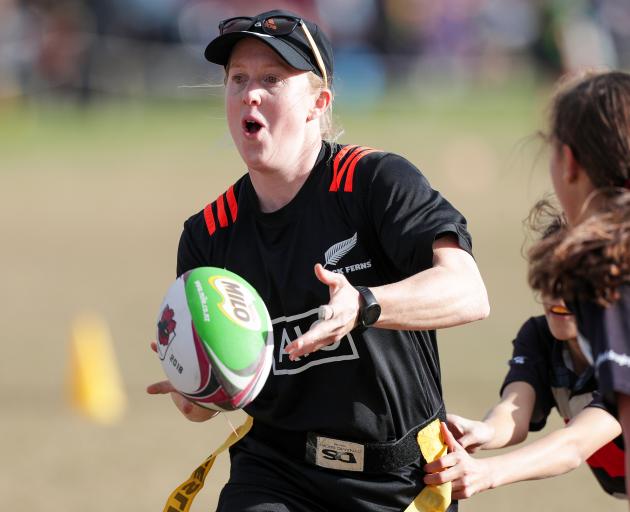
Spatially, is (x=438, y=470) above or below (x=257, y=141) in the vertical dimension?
below

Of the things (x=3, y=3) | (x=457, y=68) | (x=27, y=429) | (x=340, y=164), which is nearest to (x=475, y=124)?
(x=457, y=68)

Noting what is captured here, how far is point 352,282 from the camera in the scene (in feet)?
14.0

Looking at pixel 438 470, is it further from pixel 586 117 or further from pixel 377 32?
pixel 377 32

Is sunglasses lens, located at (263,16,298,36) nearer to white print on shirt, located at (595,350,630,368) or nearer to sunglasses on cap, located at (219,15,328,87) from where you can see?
sunglasses on cap, located at (219,15,328,87)

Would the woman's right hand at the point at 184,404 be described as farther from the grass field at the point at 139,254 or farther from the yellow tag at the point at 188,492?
the grass field at the point at 139,254

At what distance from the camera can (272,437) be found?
4445mm

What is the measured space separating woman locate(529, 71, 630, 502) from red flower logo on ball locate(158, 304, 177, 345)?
49.3 inches

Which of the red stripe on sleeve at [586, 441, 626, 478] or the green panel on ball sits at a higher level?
the green panel on ball

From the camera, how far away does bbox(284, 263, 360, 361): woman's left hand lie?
3.50m

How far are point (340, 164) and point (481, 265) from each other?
11072 millimetres

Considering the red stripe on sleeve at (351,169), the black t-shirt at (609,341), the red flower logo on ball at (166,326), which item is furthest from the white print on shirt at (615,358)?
the red flower logo on ball at (166,326)

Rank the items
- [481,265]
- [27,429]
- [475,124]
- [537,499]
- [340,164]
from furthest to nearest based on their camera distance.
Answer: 1. [475,124]
2. [481,265]
3. [27,429]
4. [537,499]
5. [340,164]

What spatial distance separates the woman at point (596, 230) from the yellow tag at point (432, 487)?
998 millimetres

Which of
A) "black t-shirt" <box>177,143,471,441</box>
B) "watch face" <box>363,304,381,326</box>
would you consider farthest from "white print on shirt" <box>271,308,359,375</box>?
"watch face" <box>363,304,381,326</box>
